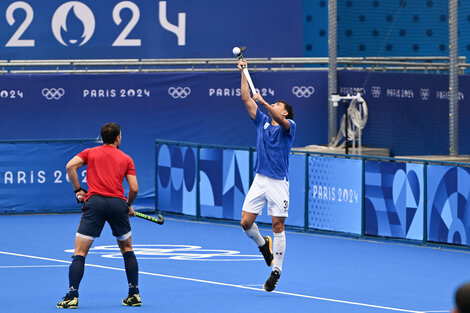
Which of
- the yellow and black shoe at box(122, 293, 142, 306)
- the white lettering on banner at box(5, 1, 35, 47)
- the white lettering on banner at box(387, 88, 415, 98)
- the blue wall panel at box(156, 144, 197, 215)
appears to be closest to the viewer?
the yellow and black shoe at box(122, 293, 142, 306)

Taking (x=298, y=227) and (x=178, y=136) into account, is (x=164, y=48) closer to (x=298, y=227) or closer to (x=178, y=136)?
(x=178, y=136)

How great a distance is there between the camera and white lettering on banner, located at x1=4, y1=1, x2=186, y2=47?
22.4 meters

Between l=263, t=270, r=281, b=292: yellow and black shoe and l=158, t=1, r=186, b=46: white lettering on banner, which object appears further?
l=158, t=1, r=186, b=46: white lettering on banner

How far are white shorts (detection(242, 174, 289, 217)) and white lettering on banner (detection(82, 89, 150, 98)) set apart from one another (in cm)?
1063

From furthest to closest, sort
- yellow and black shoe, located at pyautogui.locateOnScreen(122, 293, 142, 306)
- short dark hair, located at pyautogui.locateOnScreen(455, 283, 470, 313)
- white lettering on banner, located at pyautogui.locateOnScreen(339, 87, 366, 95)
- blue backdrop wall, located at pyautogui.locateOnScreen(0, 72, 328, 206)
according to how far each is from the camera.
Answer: white lettering on banner, located at pyautogui.locateOnScreen(339, 87, 366, 95), blue backdrop wall, located at pyautogui.locateOnScreen(0, 72, 328, 206), yellow and black shoe, located at pyautogui.locateOnScreen(122, 293, 142, 306), short dark hair, located at pyautogui.locateOnScreen(455, 283, 470, 313)

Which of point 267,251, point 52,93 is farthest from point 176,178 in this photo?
point 267,251

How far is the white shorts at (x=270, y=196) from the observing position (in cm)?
1188

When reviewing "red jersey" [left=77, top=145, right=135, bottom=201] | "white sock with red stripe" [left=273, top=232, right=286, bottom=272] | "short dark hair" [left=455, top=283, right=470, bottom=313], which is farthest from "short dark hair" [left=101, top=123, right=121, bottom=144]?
"short dark hair" [left=455, top=283, right=470, bottom=313]

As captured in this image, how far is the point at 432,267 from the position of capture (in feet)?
46.9

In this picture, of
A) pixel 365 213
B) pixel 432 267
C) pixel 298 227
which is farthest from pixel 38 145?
pixel 432 267

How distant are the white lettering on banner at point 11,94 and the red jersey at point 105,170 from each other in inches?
458

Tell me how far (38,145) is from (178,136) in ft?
11.2

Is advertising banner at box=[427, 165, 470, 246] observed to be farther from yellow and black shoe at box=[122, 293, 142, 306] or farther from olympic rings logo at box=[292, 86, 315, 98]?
olympic rings logo at box=[292, 86, 315, 98]

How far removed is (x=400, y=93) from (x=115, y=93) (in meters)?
6.23
